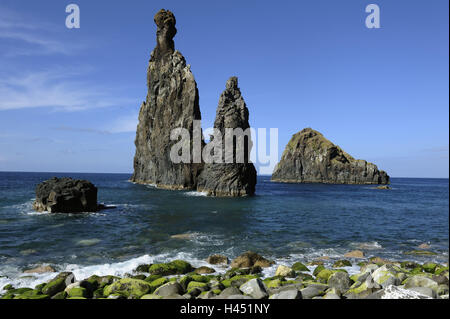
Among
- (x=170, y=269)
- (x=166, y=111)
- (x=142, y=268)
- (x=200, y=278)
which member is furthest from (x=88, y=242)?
(x=166, y=111)

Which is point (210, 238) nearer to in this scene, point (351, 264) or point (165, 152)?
point (351, 264)

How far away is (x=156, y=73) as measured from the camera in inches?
3989

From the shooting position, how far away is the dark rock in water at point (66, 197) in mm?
34281

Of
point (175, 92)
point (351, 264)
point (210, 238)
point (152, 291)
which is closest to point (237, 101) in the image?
point (175, 92)

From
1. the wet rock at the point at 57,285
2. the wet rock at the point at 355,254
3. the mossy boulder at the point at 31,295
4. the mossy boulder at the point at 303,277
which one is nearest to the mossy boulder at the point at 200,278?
the mossy boulder at the point at 303,277

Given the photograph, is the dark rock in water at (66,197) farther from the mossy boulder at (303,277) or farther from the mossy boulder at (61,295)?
the mossy boulder at (303,277)

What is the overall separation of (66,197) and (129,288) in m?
27.9

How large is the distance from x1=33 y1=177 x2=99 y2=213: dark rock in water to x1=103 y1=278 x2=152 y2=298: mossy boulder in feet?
87.9

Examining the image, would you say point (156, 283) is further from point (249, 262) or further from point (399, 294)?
point (399, 294)

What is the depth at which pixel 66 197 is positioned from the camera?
34.7 m

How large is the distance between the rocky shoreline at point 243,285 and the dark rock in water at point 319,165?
15306 cm

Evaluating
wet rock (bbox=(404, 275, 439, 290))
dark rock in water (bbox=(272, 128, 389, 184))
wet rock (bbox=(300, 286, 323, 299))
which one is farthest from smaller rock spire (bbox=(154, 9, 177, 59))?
dark rock in water (bbox=(272, 128, 389, 184))
